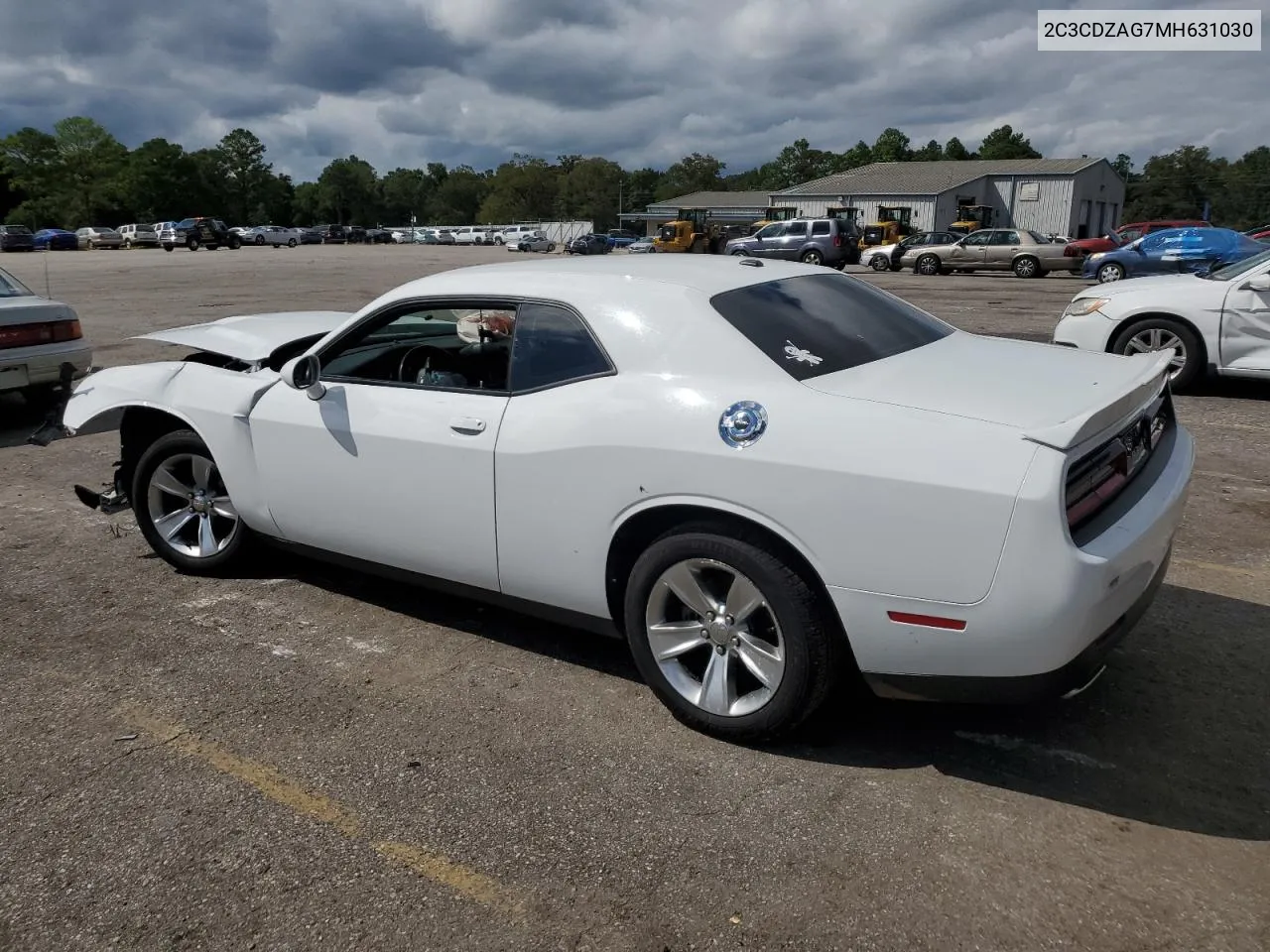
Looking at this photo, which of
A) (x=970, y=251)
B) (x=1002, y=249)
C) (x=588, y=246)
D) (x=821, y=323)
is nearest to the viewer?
(x=821, y=323)

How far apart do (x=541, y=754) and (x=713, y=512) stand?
3.23 ft

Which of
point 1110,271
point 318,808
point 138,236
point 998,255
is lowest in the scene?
point 318,808

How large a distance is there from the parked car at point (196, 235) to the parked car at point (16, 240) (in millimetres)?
9210

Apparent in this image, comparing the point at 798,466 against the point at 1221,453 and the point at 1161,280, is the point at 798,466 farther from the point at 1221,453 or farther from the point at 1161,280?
the point at 1161,280

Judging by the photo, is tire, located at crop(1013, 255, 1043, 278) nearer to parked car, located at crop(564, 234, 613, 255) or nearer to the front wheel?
the front wheel

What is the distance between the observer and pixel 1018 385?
10.4ft

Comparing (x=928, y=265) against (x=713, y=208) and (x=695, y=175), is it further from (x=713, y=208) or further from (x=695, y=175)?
(x=695, y=175)

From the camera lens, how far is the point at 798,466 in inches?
→ 114

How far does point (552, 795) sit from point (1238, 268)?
8.49m

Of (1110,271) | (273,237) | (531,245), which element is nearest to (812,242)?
(1110,271)

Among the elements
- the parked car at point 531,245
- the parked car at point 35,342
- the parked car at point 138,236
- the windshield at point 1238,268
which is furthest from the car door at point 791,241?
the parked car at point 138,236

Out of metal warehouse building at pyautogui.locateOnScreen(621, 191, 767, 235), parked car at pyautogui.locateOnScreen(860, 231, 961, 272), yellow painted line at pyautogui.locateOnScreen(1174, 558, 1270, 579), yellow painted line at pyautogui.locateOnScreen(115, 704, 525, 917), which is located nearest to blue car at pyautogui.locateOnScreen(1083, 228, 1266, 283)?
parked car at pyautogui.locateOnScreen(860, 231, 961, 272)

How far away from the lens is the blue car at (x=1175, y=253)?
18.2 m

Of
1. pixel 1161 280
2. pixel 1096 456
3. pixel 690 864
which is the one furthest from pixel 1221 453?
pixel 690 864
